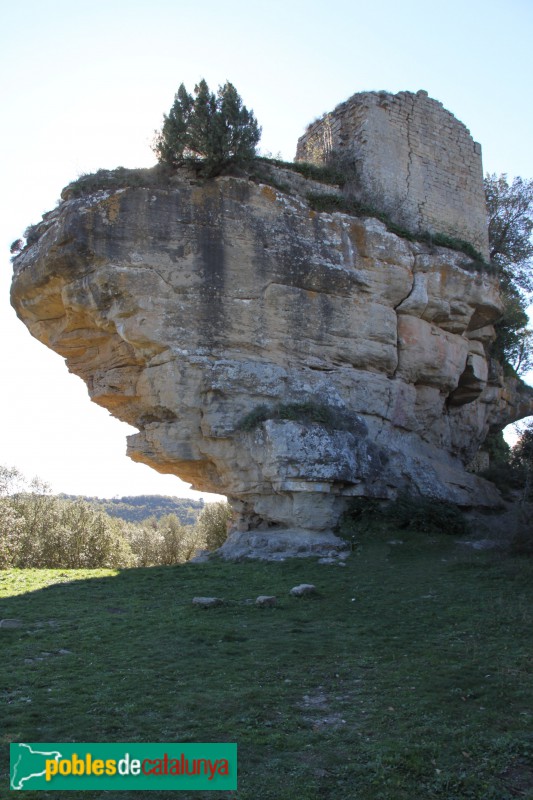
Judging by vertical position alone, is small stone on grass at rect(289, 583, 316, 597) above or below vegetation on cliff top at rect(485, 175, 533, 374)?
below

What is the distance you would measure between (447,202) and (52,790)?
716 inches

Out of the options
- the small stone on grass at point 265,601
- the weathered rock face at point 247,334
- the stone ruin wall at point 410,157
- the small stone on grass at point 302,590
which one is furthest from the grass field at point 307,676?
the stone ruin wall at point 410,157

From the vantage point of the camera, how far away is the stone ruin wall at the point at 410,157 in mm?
18702

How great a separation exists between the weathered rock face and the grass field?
3.22m

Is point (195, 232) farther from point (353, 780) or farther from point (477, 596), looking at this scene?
point (353, 780)

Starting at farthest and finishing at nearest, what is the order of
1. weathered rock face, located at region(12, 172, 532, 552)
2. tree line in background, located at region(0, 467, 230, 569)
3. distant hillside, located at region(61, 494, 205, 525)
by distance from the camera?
distant hillside, located at region(61, 494, 205, 525) < tree line in background, located at region(0, 467, 230, 569) < weathered rock face, located at region(12, 172, 532, 552)

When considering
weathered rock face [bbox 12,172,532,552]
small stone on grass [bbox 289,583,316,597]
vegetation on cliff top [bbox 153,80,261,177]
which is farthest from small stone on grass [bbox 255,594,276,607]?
vegetation on cliff top [bbox 153,80,261,177]

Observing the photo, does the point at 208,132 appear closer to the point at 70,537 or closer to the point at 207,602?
the point at 207,602

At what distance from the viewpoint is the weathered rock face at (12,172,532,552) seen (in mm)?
14898

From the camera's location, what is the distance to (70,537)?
26.0 m

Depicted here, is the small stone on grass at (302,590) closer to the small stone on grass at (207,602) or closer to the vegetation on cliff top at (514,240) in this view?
the small stone on grass at (207,602)

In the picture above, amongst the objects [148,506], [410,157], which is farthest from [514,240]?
[148,506]

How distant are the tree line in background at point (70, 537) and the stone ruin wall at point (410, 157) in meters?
12.4

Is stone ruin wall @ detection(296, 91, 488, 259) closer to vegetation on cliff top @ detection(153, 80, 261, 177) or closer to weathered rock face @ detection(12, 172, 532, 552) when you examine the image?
weathered rock face @ detection(12, 172, 532, 552)
